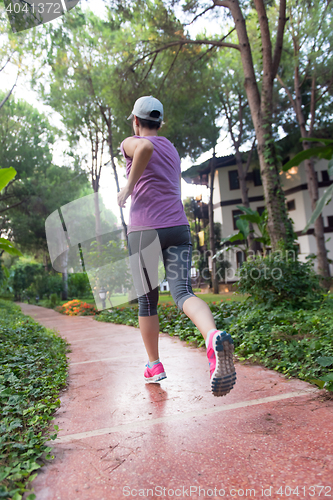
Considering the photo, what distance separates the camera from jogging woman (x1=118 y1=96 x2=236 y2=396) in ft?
6.90

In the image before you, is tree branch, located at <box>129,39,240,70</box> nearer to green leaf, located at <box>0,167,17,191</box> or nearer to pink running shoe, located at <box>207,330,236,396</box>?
green leaf, located at <box>0,167,17,191</box>

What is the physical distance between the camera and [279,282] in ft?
16.6

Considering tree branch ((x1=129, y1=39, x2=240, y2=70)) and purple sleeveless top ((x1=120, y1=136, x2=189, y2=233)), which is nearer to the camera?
purple sleeveless top ((x1=120, y1=136, x2=189, y2=233))

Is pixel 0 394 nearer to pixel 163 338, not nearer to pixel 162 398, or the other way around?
pixel 162 398

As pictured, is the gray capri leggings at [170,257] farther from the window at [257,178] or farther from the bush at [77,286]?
the bush at [77,286]

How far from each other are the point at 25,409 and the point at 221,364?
3.67 ft

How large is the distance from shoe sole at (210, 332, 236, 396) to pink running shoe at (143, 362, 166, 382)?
32.3 inches

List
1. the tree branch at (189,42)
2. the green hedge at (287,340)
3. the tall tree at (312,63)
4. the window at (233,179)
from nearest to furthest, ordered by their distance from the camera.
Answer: the green hedge at (287,340) → the tree branch at (189,42) → the tall tree at (312,63) → the window at (233,179)

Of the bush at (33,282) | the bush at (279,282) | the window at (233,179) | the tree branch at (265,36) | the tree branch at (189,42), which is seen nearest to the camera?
the bush at (279,282)

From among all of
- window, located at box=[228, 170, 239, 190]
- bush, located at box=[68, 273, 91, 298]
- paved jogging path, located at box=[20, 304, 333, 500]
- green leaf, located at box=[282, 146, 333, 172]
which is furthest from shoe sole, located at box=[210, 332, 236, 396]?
bush, located at box=[68, 273, 91, 298]

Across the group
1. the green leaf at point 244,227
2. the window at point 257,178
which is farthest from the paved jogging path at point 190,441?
the window at point 257,178

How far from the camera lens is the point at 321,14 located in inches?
436

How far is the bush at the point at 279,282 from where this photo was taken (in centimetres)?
511

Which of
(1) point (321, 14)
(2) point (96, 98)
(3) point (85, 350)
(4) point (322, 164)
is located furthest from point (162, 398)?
(4) point (322, 164)
